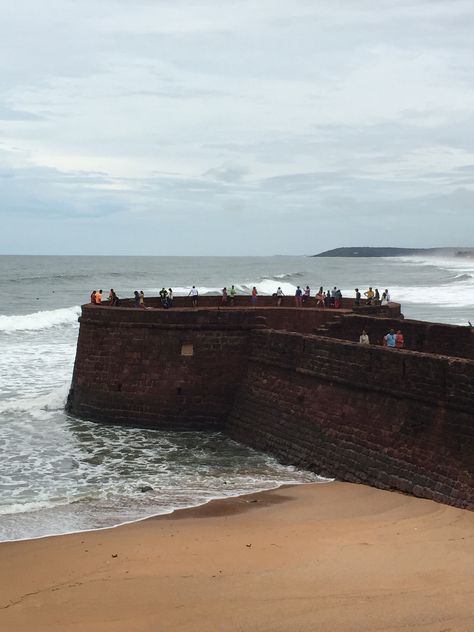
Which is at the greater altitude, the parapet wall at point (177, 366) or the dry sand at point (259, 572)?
the parapet wall at point (177, 366)

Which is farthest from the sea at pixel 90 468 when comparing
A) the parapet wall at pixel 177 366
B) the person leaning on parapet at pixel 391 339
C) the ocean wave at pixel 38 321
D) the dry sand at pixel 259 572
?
the ocean wave at pixel 38 321

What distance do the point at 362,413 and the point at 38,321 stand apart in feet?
92.9

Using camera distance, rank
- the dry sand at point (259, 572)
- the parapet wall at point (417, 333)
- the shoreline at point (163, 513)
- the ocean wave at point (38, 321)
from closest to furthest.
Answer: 1. the dry sand at point (259, 572)
2. the shoreline at point (163, 513)
3. the parapet wall at point (417, 333)
4. the ocean wave at point (38, 321)

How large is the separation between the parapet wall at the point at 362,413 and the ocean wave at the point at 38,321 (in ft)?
74.1

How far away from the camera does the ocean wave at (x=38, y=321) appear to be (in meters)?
35.6

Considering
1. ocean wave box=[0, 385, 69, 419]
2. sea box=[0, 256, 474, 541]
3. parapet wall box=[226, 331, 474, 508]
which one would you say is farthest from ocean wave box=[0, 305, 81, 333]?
parapet wall box=[226, 331, 474, 508]

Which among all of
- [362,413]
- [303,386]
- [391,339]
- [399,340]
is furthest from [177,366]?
[362,413]

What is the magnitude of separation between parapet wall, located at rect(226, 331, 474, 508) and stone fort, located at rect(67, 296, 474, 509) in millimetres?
19

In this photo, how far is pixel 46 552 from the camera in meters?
8.98

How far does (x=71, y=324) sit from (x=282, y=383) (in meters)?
24.5

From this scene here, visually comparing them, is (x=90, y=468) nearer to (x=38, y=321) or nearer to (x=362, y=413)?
(x=362, y=413)

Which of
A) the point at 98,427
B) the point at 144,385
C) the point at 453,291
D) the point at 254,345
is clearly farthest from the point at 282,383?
the point at 453,291

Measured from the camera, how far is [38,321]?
3762cm

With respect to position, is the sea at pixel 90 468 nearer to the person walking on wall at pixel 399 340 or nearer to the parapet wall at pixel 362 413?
the parapet wall at pixel 362 413
